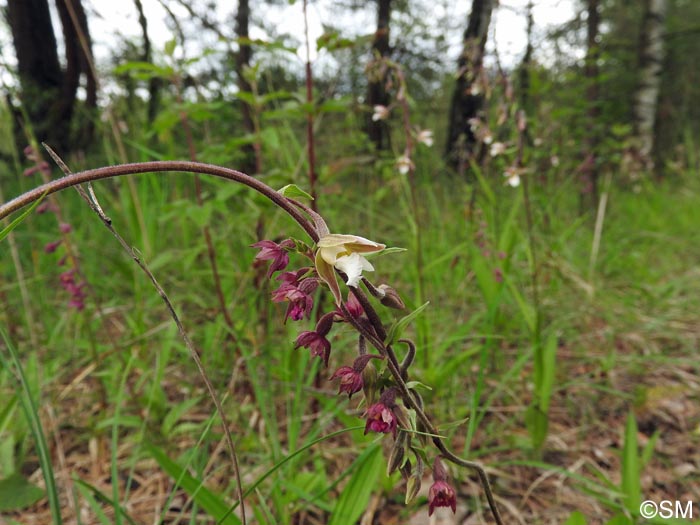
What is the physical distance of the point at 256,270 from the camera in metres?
1.86

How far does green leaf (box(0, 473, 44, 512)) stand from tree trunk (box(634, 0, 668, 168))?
33.0ft

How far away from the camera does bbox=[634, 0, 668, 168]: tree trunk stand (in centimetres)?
876

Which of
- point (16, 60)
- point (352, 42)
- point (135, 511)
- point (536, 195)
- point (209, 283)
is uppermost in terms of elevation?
point (16, 60)

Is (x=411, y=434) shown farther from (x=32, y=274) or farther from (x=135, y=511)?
(x=32, y=274)

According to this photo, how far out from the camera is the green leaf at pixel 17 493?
1312mm

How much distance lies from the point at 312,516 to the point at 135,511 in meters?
0.60

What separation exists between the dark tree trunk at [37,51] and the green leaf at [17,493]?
4.98 meters

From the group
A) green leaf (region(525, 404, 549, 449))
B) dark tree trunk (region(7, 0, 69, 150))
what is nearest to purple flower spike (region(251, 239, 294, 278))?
green leaf (region(525, 404, 549, 449))

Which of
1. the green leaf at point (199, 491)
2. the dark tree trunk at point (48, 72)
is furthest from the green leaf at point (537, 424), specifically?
the dark tree trunk at point (48, 72)

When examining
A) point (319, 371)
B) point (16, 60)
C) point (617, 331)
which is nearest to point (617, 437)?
point (617, 331)

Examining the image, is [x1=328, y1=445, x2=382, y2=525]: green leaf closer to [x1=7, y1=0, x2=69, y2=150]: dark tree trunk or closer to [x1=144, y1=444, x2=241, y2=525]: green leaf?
[x1=144, y1=444, x2=241, y2=525]: green leaf

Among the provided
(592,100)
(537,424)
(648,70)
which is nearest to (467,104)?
(592,100)

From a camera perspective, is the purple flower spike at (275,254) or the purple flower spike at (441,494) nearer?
the purple flower spike at (275,254)

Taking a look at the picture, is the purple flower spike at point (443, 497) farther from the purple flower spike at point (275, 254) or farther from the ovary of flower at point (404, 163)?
the ovary of flower at point (404, 163)
